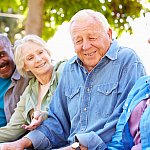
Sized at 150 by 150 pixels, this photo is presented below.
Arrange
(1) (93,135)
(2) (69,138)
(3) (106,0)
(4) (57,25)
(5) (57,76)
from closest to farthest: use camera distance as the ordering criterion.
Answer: (1) (93,135)
(2) (69,138)
(5) (57,76)
(3) (106,0)
(4) (57,25)

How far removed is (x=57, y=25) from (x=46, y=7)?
0.29 meters

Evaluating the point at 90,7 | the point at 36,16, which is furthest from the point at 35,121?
the point at 90,7

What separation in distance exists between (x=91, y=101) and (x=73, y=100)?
0.16 metres

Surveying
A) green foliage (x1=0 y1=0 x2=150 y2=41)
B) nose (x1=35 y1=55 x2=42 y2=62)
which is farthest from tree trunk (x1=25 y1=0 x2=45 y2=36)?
nose (x1=35 y1=55 x2=42 y2=62)

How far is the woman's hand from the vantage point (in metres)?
2.79

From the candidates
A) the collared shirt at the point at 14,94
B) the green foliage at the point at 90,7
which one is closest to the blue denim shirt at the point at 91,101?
the collared shirt at the point at 14,94

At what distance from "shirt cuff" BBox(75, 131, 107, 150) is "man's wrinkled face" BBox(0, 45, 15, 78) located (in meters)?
1.19

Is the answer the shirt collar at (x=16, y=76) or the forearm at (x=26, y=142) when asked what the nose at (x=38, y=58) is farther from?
the forearm at (x=26, y=142)

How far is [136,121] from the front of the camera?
239 centimetres

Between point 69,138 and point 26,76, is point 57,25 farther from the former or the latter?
point 69,138

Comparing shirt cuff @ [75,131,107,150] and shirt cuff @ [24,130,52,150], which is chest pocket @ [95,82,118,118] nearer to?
shirt cuff @ [75,131,107,150]

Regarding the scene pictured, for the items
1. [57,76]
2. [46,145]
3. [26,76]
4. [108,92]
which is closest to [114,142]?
[108,92]

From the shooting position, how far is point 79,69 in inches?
109

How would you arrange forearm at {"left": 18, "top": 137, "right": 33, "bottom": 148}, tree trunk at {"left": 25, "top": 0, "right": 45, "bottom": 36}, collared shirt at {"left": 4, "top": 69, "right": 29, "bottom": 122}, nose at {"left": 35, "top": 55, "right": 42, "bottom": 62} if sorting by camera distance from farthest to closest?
tree trunk at {"left": 25, "top": 0, "right": 45, "bottom": 36}
collared shirt at {"left": 4, "top": 69, "right": 29, "bottom": 122}
nose at {"left": 35, "top": 55, "right": 42, "bottom": 62}
forearm at {"left": 18, "top": 137, "right": 33, "bottom": 148}
